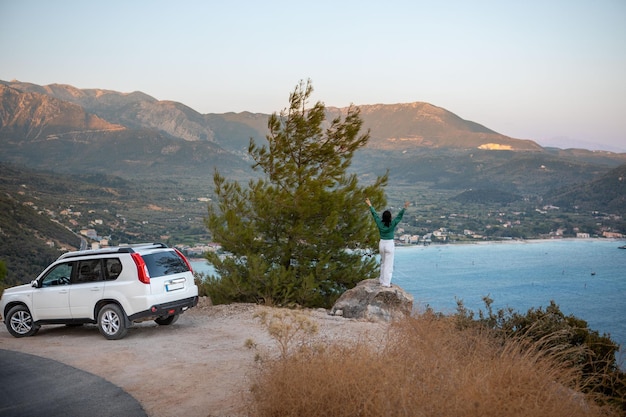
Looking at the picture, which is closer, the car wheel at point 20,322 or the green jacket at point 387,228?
the car wheel at point 20,322

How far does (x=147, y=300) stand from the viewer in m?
11.2

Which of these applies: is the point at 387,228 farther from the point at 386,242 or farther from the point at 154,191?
the point at 154,191

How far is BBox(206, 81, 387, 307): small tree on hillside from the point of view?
16.4 metres

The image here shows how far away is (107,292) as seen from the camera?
11.5m

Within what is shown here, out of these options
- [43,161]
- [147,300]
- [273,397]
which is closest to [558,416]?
[273,397]

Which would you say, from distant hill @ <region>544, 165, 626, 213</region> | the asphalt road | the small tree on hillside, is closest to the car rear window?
the asphalt road

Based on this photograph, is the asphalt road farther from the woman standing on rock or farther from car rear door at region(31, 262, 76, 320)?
the woman standing on rock

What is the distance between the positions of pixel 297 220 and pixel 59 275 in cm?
742

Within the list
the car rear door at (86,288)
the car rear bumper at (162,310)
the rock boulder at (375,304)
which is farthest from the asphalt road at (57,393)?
the rock boulder at (375,304)

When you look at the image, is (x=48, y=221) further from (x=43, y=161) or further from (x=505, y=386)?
(x=43, y=161)

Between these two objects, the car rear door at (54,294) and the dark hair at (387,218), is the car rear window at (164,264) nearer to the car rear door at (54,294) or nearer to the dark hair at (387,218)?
the car rear door at (54,294)

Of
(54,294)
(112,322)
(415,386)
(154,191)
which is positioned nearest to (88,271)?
(54,294)

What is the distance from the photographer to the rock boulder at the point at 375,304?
13252 millimetres

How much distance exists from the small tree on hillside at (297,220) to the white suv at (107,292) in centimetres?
427
